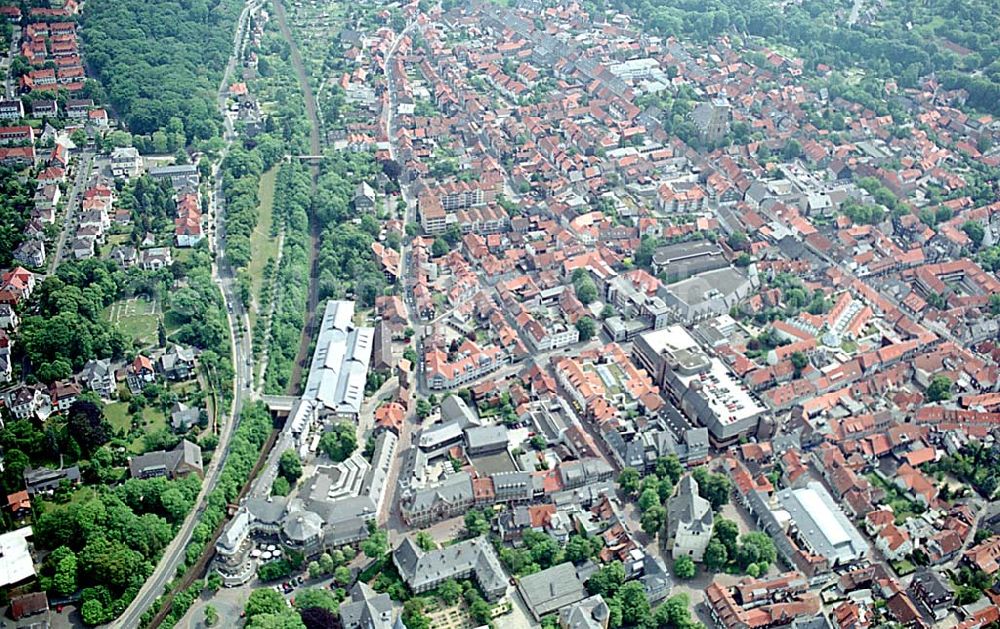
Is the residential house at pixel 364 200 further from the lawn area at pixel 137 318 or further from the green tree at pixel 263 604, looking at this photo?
the green tree at pixel 263 604

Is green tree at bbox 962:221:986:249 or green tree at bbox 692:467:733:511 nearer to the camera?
green tree at bbox 692:467:733:511

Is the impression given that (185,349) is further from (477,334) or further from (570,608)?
(570,608)

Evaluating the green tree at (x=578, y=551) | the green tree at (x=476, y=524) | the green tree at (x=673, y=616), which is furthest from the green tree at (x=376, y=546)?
the green tree at (x=673, y=616)

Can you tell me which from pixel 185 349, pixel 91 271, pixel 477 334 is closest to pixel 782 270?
pixel 477 334

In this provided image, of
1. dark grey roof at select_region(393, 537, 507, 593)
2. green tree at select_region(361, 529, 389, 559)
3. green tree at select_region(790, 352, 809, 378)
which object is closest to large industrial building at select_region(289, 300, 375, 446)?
green tree at select_region(361, 529, 389, 559)

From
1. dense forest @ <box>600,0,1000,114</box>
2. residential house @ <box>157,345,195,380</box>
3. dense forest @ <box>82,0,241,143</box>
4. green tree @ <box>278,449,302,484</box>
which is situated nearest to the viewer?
green tree @ <box>278,449,302,484</box>

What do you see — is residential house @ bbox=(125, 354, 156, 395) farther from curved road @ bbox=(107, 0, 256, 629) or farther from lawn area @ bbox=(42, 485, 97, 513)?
lawn area @ bbox=(42, 485, 97, 513)
